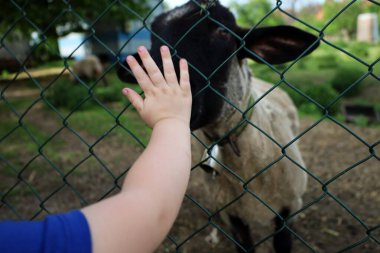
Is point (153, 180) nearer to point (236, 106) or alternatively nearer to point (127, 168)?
point (236, 106)

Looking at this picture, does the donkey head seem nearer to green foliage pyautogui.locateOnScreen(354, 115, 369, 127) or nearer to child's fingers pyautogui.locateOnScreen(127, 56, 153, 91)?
child's fingers pyautogui.locateOnScreen(127, 56, 153, 91)

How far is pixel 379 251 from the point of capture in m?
3.11

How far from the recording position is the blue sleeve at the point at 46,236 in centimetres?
90

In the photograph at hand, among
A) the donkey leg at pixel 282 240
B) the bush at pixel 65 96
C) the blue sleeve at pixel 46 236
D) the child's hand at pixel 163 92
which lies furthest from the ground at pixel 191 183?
the bush at pixel 65 96

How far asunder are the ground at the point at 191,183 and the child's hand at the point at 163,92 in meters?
0.78

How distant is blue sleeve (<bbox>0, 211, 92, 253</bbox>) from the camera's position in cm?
90

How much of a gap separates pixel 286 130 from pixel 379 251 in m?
1.36

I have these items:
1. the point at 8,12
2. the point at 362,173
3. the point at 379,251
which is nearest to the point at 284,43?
the point at 379,251

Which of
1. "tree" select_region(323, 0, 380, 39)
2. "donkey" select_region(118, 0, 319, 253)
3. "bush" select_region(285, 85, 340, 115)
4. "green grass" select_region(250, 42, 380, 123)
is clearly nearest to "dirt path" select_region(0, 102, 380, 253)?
"donkey" select_region(118, 0, 319, 253)

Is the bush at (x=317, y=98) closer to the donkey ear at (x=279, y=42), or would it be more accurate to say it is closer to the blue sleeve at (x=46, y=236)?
the donkey ear at (x=279, y=42)

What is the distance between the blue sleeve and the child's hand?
1.38ft

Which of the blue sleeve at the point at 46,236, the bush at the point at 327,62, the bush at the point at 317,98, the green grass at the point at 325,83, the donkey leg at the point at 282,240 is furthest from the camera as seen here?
the bush at the point at 327,62

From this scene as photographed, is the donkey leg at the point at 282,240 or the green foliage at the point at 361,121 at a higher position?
the donkey leg at the point at 282,240

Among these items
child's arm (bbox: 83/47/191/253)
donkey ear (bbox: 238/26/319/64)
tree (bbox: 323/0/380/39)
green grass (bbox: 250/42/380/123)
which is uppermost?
child's arm (bbox: 83/47/191/253)
